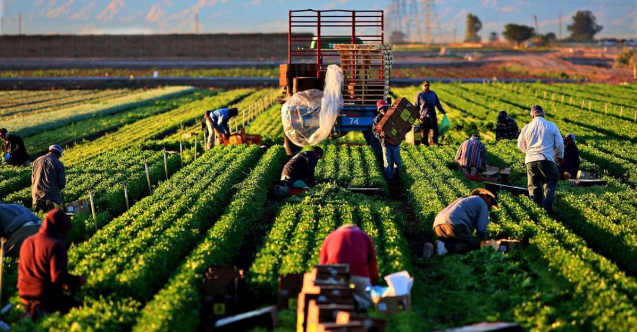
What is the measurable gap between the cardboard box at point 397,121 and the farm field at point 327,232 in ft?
3.28

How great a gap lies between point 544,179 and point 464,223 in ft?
12.5

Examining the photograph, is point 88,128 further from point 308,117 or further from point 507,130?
point 507,130

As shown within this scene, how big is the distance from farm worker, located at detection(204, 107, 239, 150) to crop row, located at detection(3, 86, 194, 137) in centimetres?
1060

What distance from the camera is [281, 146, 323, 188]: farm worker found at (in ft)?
65.7

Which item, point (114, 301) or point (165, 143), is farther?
point (165, 143)

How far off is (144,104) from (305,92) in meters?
30.2

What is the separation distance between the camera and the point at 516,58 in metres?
122

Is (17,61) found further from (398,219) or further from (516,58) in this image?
(398,219)

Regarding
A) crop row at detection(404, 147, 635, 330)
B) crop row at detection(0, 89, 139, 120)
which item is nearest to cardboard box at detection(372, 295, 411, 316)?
crop row at detection(404, 147, 635, 330)

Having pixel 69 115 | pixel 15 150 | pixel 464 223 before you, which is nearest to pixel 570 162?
pixel 464 223

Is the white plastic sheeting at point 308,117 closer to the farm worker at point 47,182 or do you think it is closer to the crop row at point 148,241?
the crop row at point 148,241

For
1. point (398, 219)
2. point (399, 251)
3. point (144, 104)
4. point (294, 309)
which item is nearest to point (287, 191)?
point (398, 219)

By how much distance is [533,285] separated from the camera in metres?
11.8

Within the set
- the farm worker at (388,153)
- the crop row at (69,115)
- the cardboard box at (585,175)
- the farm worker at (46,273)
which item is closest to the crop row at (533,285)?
the farm worker at (46,273)
